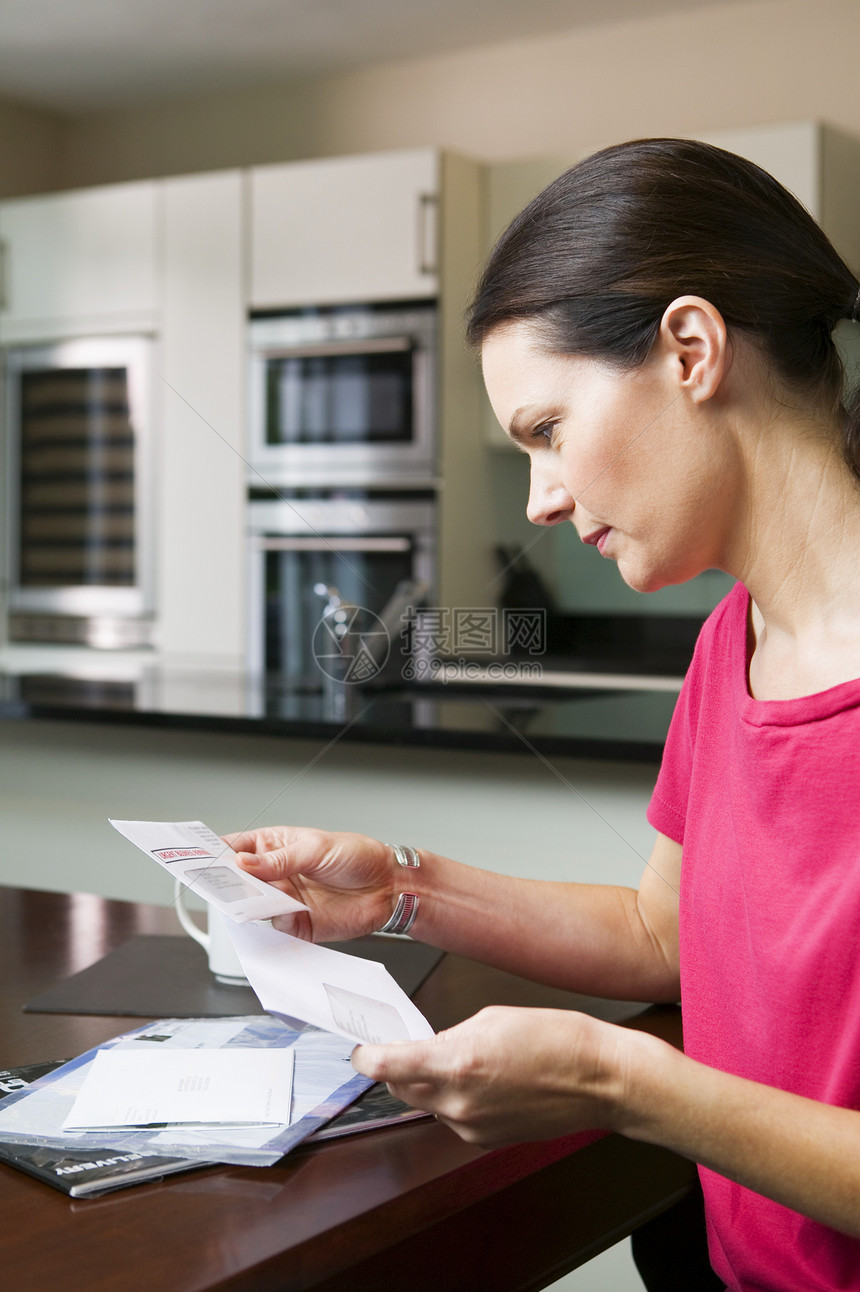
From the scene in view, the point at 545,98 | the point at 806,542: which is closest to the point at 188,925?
the point at 806,542

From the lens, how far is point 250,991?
898mm

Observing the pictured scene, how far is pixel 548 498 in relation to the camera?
86 centimetres

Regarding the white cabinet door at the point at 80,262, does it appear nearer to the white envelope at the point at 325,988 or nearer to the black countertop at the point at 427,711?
the black countertop at the point at 427,711

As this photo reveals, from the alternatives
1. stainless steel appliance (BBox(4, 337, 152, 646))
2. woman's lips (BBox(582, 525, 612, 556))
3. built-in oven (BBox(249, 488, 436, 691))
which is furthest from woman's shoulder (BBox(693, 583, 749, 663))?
stainless steel appliance (BBox(4, 337, 152, 646))

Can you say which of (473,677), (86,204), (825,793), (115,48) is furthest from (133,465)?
(825,793)

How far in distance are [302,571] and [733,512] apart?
8.81ft

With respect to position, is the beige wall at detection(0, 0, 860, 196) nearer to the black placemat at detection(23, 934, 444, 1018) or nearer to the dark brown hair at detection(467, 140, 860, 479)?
the dark brown hair at detection(467, 140, 860, 479)

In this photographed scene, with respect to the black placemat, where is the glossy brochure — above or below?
above

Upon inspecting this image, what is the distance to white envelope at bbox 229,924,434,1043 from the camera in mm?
667

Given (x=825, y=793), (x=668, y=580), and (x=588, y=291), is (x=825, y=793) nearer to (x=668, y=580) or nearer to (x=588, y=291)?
(x=668, y=580)

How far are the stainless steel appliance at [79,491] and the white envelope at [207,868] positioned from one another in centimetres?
295

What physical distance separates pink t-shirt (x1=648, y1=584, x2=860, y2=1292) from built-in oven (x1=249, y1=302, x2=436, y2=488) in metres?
2.48
